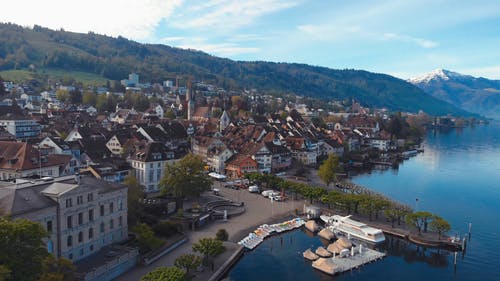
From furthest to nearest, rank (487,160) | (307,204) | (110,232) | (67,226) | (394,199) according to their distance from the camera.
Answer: (487,160) → (394,199) → (307,204) → (110,232) → (67,226)

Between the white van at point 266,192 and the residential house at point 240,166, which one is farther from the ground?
the residential house at point 240,166

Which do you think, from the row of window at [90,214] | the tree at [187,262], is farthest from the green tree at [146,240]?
the tree at [187,262]

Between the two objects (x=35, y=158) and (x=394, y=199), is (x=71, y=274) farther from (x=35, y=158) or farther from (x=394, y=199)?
(x=394, y=199)

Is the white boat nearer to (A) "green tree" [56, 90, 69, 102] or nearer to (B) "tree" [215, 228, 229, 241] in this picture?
(B) "tree" [215, 228, 229, 241]

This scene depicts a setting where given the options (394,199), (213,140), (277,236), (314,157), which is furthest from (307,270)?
(314,157)

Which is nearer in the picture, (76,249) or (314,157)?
(76,249)

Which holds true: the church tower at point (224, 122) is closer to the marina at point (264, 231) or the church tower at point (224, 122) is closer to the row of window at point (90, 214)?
the marina at point (264, 231)
